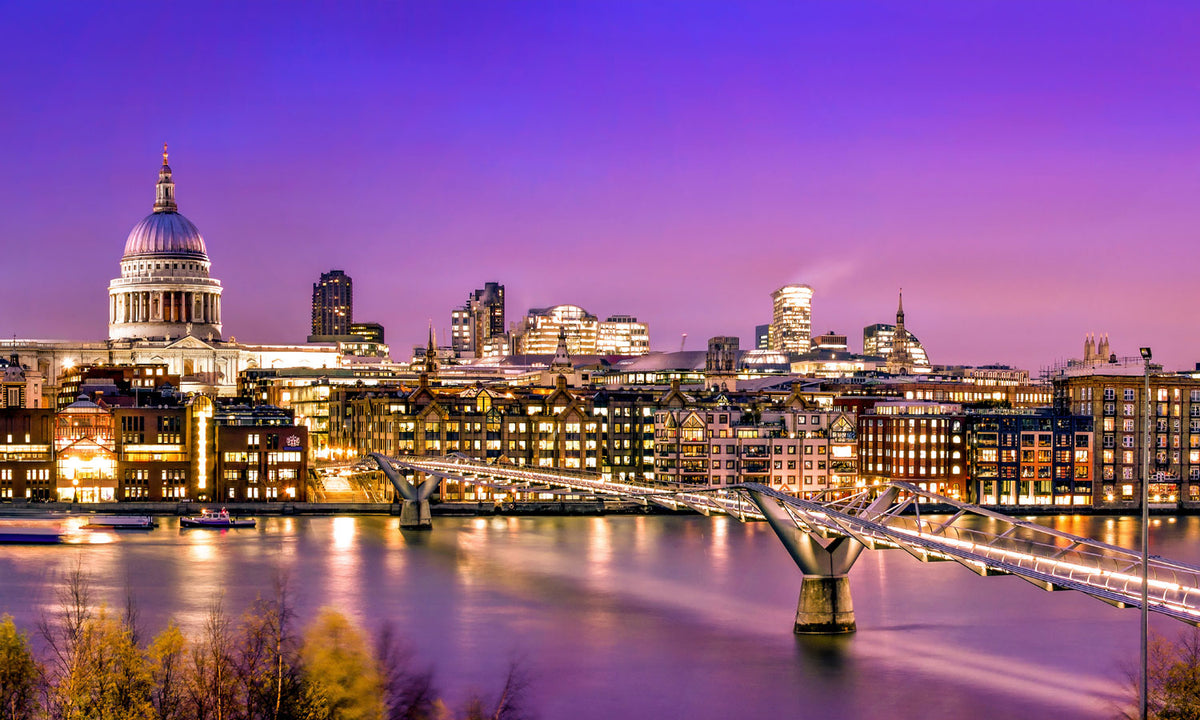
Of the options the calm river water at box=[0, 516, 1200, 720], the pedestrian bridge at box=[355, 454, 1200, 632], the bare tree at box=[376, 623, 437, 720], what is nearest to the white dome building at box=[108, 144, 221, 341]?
the calm river water at box=[0, 516, 1200, 720]

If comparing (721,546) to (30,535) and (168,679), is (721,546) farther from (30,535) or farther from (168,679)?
(168,679)

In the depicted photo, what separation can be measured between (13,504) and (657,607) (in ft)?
84.8

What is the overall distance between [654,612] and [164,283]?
6589cm

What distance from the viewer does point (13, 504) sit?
48.3 m

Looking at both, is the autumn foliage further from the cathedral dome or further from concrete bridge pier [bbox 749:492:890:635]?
the cathedral dome

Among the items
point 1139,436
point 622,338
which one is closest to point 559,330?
point 622,338

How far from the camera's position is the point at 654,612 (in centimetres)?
2952

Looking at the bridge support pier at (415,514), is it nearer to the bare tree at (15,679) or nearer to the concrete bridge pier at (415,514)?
the concrete bridge pier at (415,514)

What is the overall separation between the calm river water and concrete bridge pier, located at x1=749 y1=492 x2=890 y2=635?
17.1 inches

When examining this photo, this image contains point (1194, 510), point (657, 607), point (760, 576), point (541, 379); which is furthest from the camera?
point (541, 379)

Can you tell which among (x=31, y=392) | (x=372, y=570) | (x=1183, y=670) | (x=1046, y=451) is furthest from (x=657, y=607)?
(x=31, y=392)

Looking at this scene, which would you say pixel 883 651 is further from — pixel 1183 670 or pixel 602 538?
pixel 602 538

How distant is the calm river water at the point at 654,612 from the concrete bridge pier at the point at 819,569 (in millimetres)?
435

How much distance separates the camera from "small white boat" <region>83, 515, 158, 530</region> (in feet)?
145
